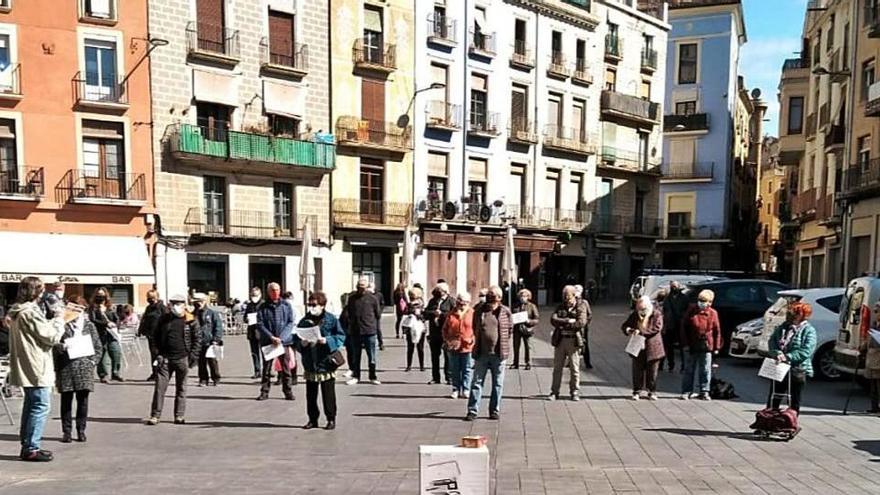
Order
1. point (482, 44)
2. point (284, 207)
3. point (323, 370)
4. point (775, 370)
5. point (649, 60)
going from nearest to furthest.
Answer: point (775, 370) < point (323, 370) < point (284, 207) < point (482, 44) < point (649, 60)

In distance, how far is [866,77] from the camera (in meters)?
27.2

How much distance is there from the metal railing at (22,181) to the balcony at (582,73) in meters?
26.4

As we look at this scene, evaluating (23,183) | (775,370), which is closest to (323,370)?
(775,370)

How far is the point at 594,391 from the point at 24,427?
826 cm

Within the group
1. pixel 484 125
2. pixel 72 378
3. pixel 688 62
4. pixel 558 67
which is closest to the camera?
pixel 72 378

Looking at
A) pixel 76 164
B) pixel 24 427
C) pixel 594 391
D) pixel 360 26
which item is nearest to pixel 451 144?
pixel 360 26

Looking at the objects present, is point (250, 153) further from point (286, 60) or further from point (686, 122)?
point (686, 122)

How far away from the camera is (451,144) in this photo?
3181 cm

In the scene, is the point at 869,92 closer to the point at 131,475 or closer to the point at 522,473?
the point at 522,473

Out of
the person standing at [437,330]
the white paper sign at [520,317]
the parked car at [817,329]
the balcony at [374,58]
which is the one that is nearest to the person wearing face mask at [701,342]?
the parked car at [817,329]

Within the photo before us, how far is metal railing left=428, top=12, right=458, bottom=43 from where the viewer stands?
101 ft

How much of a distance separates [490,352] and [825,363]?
23.7 ft

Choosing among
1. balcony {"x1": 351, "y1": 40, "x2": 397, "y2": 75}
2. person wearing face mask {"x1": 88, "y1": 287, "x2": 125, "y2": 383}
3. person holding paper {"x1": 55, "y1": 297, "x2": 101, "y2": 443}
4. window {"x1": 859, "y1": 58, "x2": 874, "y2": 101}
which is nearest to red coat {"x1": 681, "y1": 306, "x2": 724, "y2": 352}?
person holding paper {"x1": 55, "y1": 297, "x2": 101, "y2": 443}

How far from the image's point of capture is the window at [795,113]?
129 ft
